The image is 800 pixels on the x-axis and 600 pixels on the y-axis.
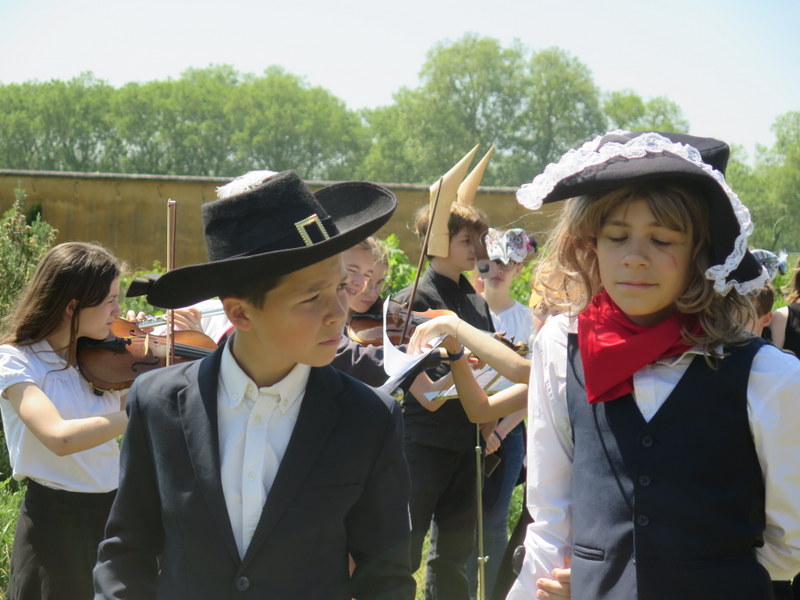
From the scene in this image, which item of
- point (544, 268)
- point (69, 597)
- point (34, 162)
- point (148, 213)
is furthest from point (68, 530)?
point (34, 162)

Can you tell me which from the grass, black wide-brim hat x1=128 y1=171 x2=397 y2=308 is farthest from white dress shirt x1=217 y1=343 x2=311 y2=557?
the grass

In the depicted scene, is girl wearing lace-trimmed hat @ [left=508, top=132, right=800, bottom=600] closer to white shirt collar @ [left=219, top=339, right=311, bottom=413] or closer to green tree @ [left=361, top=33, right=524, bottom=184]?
white shirt collar @ [left=219, top=339, right=311, bottom=413]

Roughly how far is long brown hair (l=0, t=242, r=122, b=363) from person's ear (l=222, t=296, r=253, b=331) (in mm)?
1616

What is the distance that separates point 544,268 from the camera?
245 cm

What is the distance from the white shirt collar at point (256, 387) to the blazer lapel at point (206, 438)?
0.11 ft

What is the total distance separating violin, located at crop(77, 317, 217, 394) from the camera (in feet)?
11.0

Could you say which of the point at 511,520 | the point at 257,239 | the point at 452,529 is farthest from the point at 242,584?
the point at 511,520

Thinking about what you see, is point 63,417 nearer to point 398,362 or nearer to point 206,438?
point 398,362

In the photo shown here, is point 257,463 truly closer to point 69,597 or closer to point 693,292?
point 693,292

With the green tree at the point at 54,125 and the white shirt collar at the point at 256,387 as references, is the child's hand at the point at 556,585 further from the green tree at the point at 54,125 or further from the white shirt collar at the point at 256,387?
the green tree at the point at 54,125

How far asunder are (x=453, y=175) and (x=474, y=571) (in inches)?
92.0

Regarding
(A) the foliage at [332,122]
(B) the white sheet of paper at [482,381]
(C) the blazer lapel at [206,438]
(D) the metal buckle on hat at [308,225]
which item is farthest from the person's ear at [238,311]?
(A) the foliage at [332,122]

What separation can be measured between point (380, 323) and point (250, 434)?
90.9 inches

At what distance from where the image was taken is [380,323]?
4.14 m
